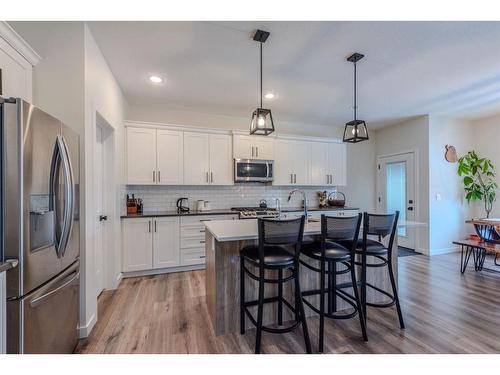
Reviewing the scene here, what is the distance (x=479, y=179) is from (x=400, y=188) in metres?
1.33

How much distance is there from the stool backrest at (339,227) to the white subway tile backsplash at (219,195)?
9.26ft

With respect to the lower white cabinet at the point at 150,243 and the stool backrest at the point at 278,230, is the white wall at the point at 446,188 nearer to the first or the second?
the stool backrest at the point at 278,230

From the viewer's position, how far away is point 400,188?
5.22 meters

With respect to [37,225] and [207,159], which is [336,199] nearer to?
[207,159]

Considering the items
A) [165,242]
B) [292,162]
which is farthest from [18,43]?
[292,162]

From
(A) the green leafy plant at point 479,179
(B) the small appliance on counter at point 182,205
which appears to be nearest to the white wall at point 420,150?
(A) the green leafy plant at point 479,179

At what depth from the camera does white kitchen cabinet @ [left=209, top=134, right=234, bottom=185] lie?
4.20 metres

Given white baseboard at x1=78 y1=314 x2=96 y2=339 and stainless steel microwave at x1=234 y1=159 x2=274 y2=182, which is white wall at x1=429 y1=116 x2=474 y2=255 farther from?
white baseboard at x1=78 y1=314 x2=96 y2=339

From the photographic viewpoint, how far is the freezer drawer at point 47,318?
1.26 m

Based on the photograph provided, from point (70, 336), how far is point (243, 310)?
51.6 inches

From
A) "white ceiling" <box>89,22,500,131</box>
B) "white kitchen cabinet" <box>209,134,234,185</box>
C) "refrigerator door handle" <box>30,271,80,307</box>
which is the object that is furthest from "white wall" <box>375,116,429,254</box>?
"refrigerator door handle" <box>30,271,80,307</box>

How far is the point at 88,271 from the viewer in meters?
2.14
